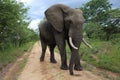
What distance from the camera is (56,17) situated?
40.5ft

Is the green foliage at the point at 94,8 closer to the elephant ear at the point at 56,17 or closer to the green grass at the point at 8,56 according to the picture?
the green grass at the point at 8,56

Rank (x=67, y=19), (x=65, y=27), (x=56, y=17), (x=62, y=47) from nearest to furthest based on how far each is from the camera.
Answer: (x=67, y=19), (x=65, y=27), (x=62, y=47), (x=56, y=17)

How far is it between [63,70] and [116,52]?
632cm

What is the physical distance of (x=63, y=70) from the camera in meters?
11.9

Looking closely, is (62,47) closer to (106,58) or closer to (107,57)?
(106,58)

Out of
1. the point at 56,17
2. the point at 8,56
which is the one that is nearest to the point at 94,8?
the point at 8,56

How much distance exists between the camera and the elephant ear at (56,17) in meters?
12.2

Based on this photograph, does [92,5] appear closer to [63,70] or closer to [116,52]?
[116,52]

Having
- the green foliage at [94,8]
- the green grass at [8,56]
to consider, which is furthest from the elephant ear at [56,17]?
the green foliage at [94,8]

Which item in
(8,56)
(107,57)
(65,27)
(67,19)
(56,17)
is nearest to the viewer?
(67,19)

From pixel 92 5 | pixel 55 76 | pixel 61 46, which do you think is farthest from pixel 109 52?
pixel 92 5


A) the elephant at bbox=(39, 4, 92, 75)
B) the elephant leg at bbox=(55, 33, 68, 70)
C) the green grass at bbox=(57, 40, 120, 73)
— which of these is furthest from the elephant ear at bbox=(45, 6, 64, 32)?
the green grass at bbox=(57, 40, 120, 73)

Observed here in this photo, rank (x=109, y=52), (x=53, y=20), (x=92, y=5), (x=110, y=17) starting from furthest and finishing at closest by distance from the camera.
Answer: (x=92, y=5) → (x=109, y=52) → (x=53, y=20) → (x=110, y=17)

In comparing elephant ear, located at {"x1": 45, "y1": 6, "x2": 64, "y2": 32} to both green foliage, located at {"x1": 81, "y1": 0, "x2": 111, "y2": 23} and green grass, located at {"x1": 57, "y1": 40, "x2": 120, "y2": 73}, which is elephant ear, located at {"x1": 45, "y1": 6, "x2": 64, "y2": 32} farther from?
green foliage, located at {"x1": 81, "y1": 0, "x2": 111, "y2": 23}
